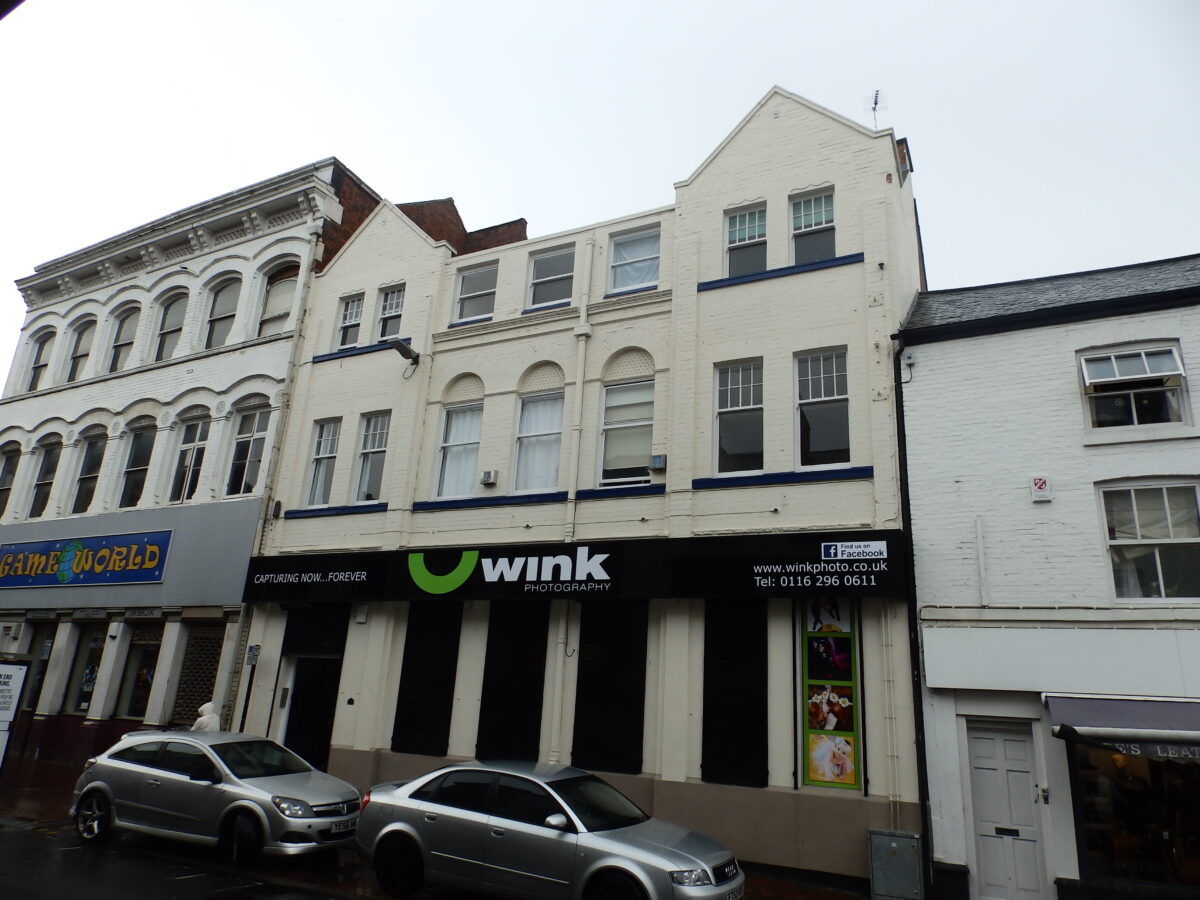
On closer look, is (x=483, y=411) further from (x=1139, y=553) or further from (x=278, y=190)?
(x=1139, y=553)

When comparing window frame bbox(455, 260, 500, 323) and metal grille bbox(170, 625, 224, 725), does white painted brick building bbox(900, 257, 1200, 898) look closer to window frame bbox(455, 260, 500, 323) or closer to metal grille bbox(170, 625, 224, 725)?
window frame bbox(455, 260, 500, 323)

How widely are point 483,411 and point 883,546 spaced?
27.3 ft

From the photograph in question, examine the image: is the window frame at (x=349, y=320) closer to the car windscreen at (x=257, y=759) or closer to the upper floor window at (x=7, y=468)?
the car windscreen at (x=257, y=759)

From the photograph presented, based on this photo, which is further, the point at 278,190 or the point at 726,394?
the point at 278,190

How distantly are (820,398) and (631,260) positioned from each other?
201 inches

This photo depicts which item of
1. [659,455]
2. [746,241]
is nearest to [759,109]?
[746,241]

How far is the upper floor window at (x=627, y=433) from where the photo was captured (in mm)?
14109

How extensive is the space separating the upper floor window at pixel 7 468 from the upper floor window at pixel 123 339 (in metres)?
4.39

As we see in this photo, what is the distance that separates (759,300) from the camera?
539 inches

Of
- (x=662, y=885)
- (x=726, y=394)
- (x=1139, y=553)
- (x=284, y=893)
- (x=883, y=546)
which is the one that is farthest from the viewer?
(x=726, y=394)

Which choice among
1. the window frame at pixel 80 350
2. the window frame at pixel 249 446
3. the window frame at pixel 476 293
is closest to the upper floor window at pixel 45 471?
the window frame at pixel 80 350

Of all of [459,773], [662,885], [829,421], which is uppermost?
[829,421]

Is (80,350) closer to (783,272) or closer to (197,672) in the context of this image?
(197,672)

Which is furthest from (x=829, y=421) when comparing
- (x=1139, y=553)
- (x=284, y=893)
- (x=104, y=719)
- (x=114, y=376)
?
(x=114, y=376)
